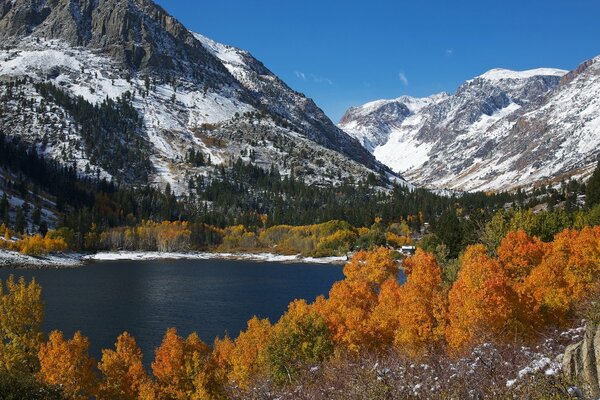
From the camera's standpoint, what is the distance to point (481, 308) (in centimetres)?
4634

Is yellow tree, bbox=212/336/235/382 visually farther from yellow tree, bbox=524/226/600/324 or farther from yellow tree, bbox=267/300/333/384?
yellow tree, bbox=524/226/600/324

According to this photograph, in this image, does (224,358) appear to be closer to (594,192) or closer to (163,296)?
(163,296)

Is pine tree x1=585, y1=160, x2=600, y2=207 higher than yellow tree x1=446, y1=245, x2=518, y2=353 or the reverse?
higher

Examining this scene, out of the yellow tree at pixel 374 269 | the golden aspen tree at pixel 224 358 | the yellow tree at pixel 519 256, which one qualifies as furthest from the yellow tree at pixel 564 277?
the golden aspen tree at pixel 224 358

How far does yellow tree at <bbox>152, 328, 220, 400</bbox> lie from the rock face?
107 ft

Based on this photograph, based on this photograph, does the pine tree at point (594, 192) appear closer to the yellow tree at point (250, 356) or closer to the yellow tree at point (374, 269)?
the yellow tree at point (374, 269)

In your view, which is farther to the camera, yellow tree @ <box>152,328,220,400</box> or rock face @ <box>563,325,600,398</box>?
yellow tree @ <box>152,328,220,400</box>

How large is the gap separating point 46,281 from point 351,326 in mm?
110319

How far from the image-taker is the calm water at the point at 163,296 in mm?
84250

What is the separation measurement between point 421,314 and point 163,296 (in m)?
78.0

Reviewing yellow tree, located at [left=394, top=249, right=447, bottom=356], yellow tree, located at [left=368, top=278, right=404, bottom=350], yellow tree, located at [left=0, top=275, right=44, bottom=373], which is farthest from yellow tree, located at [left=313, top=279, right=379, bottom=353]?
yellow tree, located at [left=0, top=275, right=44, bottom=373]

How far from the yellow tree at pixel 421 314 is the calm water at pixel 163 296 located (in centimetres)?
3076

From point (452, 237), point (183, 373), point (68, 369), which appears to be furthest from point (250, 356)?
point (452, 237)

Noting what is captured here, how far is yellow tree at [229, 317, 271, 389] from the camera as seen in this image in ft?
152
